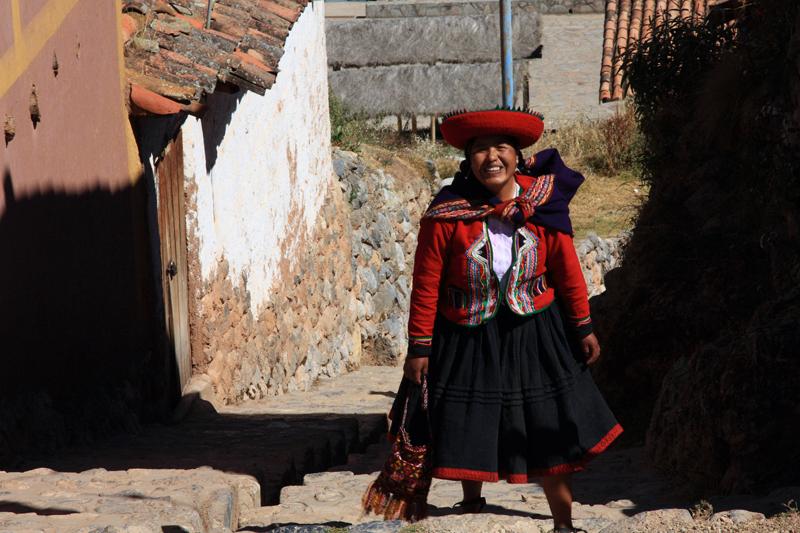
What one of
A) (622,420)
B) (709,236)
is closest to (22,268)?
(622,420)

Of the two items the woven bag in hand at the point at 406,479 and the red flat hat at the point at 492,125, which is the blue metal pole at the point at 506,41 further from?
the woven bag in hand at the point at 406,479

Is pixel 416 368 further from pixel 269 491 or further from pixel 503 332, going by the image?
pixel 269 491

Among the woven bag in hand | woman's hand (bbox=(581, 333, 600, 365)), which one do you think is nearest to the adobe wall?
the woven bag in hand

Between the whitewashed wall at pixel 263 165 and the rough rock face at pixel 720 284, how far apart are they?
3036 millimetres

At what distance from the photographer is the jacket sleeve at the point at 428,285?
421cm

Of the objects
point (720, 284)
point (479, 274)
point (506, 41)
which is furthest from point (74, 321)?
point (506, 41)

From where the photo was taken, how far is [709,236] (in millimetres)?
7867

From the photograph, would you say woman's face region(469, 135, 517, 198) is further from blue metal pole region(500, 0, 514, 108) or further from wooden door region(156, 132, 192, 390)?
blue metal pole region(500, 0, 514, 108)

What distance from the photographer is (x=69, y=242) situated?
252 inches

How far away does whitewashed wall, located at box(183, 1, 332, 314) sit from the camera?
29.2 ft

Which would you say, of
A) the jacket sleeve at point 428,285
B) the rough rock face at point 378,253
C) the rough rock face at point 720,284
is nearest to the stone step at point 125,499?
the jacket sleeve at point 428,285

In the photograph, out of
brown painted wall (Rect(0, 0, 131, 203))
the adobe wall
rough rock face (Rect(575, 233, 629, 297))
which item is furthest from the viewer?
rough rock face (Rect(575, 233, 629, 297))

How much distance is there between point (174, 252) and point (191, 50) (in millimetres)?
1434

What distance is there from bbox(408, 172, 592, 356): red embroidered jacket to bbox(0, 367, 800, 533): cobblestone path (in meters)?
0.73
